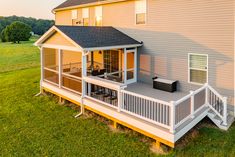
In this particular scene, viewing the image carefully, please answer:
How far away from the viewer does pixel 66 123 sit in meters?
9.99

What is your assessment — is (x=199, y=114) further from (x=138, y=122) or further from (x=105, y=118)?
(x=105, y=118)

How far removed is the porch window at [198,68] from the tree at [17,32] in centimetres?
7074

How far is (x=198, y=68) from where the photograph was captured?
11.1 metres

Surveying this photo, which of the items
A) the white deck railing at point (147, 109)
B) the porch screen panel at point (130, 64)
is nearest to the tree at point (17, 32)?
the porch screen panel at point (130, 64)

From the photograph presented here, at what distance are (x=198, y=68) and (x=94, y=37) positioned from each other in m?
5.37

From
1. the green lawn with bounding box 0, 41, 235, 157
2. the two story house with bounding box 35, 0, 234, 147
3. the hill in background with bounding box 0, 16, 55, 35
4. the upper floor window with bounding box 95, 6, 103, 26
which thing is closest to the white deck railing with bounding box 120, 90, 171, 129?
the two story house with bounding box 35, 0, 234, 147

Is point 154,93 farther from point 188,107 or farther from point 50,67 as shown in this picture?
point 50,67

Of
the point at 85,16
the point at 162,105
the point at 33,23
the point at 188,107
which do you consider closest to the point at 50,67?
the point at 85,16

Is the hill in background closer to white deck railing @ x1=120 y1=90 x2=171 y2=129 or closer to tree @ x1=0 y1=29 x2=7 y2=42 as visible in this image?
tree @ x1=0 y1=29 x2=7 y2=42

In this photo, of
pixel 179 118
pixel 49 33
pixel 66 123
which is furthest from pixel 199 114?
pixel 49 33

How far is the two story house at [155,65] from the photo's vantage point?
8.77m

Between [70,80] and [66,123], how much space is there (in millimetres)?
2856

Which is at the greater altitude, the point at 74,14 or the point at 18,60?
the point at 74,14

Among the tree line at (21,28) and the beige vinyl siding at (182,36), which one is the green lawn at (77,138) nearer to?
the beige vinyl siding at (182,36)
